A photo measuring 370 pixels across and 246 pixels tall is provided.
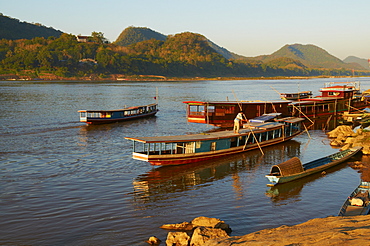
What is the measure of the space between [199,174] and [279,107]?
28.0m

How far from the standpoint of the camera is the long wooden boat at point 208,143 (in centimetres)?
2611

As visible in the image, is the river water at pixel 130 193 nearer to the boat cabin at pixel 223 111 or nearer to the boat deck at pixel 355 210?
the boat deck at pixel 355 210

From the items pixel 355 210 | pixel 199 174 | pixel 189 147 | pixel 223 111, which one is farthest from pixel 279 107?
pixel 355 210

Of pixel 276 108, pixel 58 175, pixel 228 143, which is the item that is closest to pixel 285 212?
pixel 228 143

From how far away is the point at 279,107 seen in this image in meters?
50.4

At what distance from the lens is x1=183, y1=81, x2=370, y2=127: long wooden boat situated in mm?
44844

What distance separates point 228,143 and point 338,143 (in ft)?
43.7

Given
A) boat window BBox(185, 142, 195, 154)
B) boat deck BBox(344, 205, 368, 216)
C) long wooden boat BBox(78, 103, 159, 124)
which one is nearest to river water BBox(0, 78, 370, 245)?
boat window BBox(185, 142, 195, 154)

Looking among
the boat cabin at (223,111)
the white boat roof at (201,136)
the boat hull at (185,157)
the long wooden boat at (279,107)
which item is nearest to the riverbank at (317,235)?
the boat hull at (185,157)

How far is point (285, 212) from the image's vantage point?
60.4 ft

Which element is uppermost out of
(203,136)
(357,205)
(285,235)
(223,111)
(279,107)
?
(279,107)

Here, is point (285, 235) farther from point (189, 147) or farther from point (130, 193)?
point (189, 147)

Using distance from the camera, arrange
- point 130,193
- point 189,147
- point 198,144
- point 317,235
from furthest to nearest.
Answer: point 198,144
point 189,147
point 130,193
point 317,235

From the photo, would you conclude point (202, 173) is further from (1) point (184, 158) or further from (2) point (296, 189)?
(2) point (296, 189)
